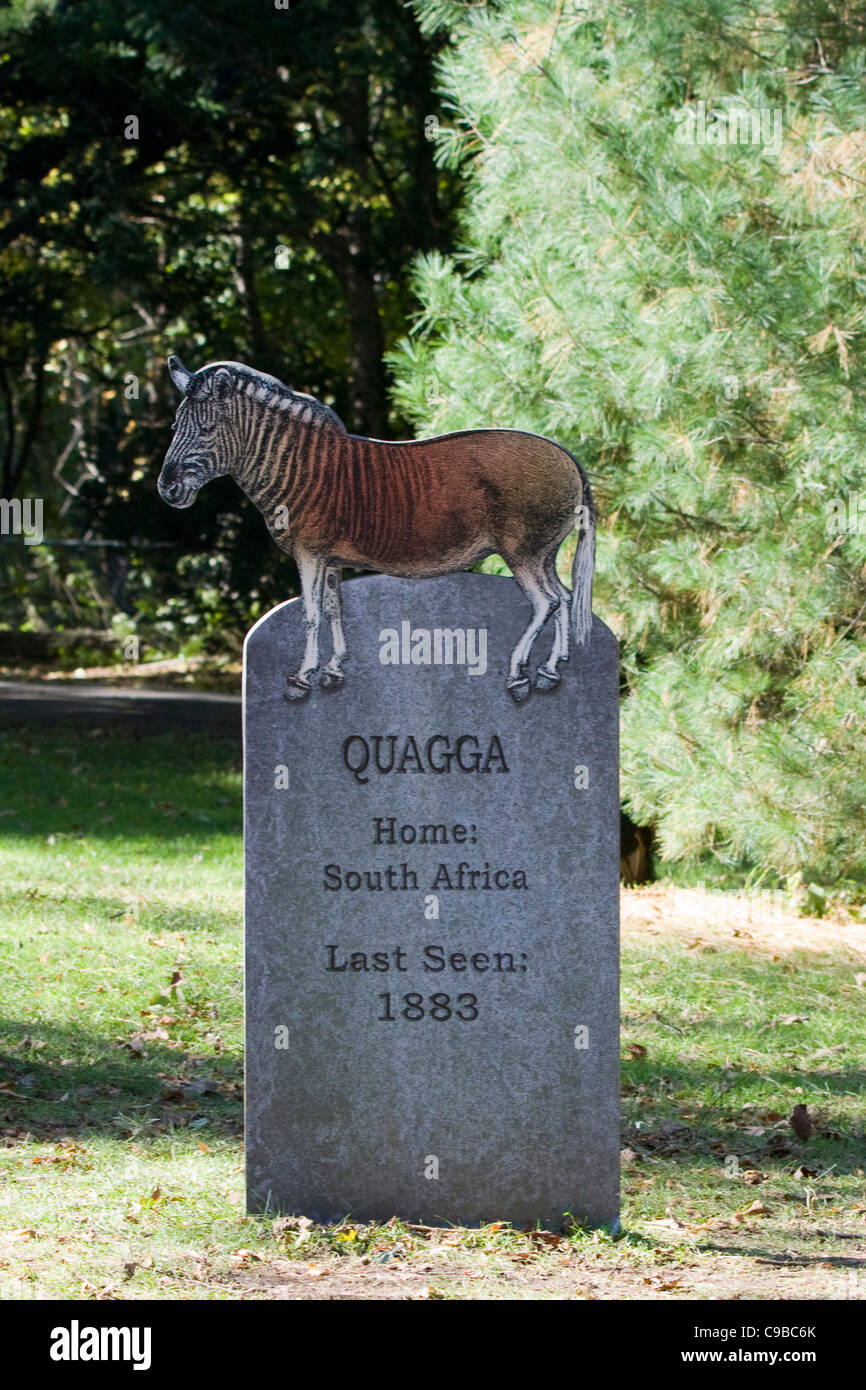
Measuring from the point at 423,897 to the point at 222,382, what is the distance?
1626 mm

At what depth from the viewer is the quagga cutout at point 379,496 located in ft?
14.0

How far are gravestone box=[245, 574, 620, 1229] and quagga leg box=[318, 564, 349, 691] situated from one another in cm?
3

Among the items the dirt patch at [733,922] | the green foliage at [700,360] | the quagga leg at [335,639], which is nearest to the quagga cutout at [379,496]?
the quagga leg at [335,639]

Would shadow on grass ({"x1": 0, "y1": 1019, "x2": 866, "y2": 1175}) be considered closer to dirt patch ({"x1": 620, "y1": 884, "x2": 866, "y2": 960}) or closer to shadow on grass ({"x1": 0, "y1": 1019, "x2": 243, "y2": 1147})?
shadow on grass ({"x1": 0, "y1": 1019, "x2": 243, "y2": 1147})

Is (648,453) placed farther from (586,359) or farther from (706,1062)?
(706,1062)

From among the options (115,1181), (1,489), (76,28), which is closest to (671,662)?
(115,1181)

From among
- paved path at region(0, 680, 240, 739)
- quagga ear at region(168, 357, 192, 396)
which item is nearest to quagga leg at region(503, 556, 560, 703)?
quagga ear at region(168, 357, 192, 396)

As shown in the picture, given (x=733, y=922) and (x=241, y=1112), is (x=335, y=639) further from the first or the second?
(x=733, y=922)

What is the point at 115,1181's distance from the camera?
4516mm

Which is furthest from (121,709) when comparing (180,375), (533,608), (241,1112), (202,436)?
(533,608)

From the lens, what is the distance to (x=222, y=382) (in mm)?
4414

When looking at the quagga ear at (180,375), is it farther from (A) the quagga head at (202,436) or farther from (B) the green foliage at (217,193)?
(B) the green foliage at (217,193)

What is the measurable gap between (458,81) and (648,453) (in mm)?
2432

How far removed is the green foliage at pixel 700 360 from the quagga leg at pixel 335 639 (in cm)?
293
